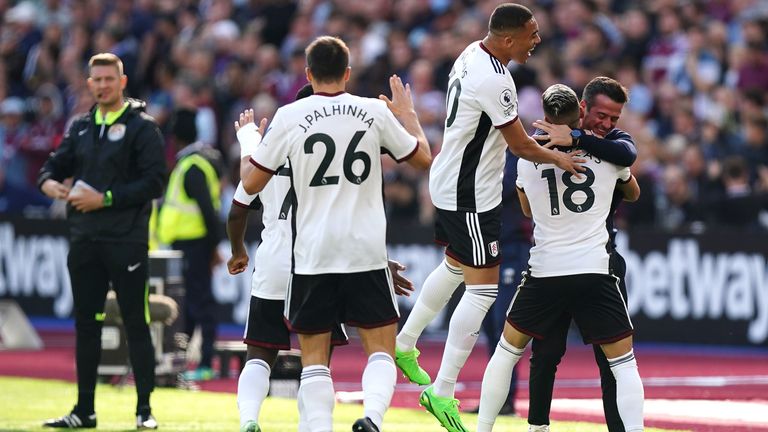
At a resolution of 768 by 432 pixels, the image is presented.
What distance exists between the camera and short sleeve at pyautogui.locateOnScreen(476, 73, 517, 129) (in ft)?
30.4

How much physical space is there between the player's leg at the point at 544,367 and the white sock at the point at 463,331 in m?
0.51

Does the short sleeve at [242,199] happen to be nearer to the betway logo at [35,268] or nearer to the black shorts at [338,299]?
the black shorts at [338,299]

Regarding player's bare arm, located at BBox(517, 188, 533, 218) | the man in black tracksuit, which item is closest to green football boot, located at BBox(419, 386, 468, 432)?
player's bare arm, located at BBox(517, 188, 533, 218)

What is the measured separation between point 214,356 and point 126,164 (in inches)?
212

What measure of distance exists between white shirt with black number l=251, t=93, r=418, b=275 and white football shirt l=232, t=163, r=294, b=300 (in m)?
0.80

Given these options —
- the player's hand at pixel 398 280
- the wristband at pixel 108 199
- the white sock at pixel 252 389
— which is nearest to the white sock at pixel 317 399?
the white sock at pixel 252 389

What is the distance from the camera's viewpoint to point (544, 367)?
9.38 m

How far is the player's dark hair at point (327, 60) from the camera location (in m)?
8.37

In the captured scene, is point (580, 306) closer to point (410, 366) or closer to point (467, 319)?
point (467, 319)

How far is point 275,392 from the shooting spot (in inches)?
555

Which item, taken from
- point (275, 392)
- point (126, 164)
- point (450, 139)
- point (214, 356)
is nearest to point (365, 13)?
point (214, 356)

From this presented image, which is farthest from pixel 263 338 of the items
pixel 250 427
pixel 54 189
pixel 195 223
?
pixel 195 223

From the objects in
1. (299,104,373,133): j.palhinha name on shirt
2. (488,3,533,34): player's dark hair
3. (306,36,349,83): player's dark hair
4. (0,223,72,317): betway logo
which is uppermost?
(488,3,533,34): player's dark hair

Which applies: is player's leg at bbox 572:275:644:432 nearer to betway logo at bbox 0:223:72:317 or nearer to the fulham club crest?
the fulham club crest
